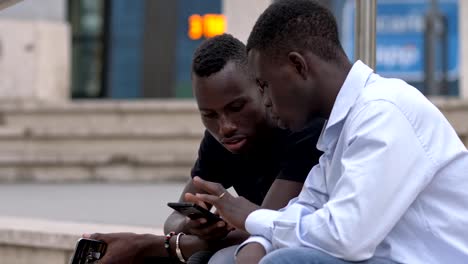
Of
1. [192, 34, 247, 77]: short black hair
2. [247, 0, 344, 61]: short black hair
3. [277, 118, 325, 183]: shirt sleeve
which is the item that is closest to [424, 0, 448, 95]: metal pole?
[192, 34, 247, 77]: short black hair

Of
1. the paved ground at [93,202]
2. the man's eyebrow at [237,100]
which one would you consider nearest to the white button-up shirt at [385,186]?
the man's eyebrow at [237,100]

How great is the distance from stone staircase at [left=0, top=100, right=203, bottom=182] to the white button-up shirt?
6.72 m

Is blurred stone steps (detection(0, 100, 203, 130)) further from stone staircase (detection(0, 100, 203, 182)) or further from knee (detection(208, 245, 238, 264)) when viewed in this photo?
knee (detection(208, 245, 238, 264))

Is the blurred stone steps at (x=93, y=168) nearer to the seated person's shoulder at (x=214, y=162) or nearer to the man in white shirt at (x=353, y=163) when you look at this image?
the seated person's shoulder at (x=214, y=162)

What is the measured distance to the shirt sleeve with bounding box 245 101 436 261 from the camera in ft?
7.87

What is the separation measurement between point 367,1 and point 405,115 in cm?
137

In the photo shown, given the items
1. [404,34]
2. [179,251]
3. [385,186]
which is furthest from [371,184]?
[404,34]

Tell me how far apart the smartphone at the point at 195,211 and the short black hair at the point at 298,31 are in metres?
0.54

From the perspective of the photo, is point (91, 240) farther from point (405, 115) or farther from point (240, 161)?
point (405, 115)

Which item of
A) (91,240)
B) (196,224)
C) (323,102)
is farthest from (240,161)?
(323,102)

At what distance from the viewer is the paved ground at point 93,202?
646 centimetres

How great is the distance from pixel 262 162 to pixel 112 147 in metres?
6.38

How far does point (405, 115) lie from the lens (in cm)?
248

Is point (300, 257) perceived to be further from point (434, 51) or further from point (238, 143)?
point (434, 51)
